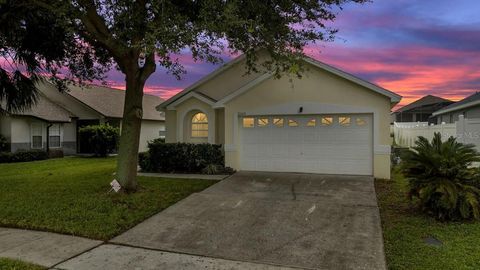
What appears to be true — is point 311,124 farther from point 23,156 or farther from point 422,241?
point 23,156

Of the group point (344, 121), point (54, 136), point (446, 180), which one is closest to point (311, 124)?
point (344, 121)

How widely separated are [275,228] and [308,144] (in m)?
7.11

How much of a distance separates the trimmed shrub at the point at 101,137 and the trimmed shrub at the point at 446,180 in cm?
1996

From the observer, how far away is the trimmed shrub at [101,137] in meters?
24.4

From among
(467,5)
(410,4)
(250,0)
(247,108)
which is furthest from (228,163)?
(467,5)

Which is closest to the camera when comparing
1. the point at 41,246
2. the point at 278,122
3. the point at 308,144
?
the point at 41,246

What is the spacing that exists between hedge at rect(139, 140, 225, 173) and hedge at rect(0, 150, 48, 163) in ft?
33.5

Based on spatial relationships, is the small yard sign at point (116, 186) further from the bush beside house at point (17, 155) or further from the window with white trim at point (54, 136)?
the window with white trim at point (54, 136)

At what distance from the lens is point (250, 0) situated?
8844 mm

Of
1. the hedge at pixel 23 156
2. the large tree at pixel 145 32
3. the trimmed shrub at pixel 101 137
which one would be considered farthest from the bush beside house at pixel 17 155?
the large tree at pixel 145 32

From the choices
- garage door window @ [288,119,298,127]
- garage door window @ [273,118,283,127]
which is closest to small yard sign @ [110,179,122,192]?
garage door window @ [273,118,283,127]

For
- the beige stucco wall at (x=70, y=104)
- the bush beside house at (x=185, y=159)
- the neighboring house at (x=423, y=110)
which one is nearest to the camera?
the bush beside house at (x=185, y=159)

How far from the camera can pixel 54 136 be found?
81.9 ft

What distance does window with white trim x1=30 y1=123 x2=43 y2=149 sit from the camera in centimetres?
2339
